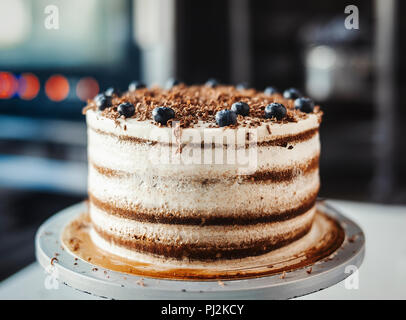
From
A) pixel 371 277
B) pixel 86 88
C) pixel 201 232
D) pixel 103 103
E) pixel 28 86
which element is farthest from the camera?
pixel 28 86

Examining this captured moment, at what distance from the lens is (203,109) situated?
4.03 ft

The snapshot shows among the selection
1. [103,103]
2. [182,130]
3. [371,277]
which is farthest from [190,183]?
[371,277]

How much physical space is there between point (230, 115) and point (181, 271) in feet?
1.25

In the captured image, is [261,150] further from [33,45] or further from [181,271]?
[33,45]

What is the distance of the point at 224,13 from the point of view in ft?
14.8

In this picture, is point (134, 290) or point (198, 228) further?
point (198, 228)

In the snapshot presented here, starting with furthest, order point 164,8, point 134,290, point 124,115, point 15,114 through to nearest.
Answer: point 15,114
point 164,8
point 124,115
point 134,290

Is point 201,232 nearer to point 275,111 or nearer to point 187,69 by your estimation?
point 275,111

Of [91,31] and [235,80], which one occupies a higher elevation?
[91,31]

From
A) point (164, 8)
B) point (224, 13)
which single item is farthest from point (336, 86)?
point (164, 8)

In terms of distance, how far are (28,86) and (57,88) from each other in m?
0.31

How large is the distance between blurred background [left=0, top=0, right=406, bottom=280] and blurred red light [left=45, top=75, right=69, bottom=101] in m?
0.01

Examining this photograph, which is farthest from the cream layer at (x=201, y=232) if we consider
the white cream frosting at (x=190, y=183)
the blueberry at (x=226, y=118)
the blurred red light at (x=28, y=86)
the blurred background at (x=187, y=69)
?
the blurred red light at (x=28, y=86)

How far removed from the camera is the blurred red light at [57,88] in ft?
14.8
